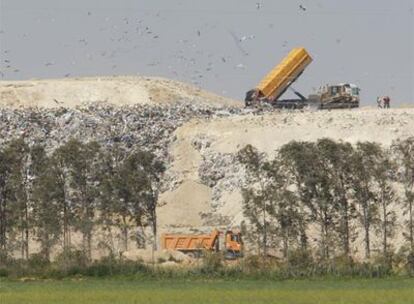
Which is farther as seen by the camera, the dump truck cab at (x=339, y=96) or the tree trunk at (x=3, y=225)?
the dump truck cab at (x=339, y=96)

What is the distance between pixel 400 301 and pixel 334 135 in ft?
144

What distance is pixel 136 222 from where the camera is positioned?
238ft

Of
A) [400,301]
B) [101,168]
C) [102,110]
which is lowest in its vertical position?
[400,301]

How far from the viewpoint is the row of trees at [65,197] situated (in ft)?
228

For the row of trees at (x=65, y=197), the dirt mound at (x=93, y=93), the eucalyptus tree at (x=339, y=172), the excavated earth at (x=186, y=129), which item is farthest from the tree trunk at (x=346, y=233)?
the dirt mound at (x=93, y=93)

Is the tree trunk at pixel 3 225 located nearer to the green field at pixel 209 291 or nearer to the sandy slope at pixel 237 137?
the sandy slope at pixel 237 137

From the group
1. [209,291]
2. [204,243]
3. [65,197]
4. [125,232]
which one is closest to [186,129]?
[65,197]

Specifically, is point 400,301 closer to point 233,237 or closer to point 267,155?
point 233,237

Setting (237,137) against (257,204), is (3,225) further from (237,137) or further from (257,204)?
(237,137)

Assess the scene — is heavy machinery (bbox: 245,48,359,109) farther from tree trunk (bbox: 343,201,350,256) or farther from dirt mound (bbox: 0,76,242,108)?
tree trunk (bbox: 343,201,350,256)

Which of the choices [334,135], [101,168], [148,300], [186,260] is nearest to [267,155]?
[334,135]

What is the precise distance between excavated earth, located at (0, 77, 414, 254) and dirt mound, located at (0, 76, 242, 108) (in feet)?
0.24

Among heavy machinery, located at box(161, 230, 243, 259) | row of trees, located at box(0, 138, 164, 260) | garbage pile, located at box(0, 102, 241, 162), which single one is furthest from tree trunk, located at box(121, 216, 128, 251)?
garbage pile, located at box(0, 102, 241, 162)

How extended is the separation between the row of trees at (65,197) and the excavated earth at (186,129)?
18.5ft
